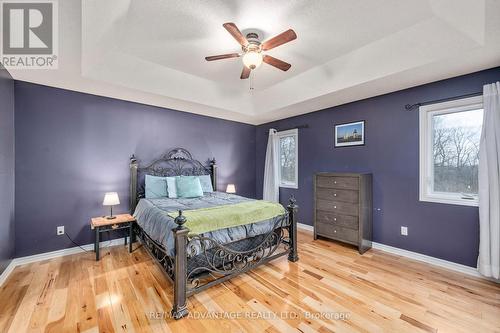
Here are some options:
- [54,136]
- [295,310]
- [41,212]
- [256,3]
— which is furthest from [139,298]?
[256,3]

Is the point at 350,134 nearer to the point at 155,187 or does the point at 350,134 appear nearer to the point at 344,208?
the point at 344,208

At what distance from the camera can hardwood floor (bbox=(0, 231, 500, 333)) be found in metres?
1.75

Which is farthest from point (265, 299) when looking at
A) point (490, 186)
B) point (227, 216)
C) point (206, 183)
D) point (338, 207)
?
point (490, 186)

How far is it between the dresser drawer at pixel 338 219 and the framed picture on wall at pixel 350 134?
130 cm

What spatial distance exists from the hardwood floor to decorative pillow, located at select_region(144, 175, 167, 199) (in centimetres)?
113

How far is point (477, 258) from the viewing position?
2529mm

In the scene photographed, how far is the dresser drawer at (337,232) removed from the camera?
3.28 m

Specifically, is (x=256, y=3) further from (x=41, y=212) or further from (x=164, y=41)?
(x=41, y=212)

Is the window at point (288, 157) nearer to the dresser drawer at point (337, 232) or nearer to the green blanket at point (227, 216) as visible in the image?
the dresser drawer at point (337, 232)

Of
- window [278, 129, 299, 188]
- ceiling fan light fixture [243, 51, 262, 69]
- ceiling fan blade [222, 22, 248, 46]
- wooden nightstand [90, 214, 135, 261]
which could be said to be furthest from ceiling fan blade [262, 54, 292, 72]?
wooden nightstand [90, 214, 135, 261]

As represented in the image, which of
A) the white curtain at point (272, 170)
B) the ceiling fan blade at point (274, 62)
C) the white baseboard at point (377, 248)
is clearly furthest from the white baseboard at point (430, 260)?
the ceiling fan blade at point (274, 62)

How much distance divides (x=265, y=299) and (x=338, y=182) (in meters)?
2.20

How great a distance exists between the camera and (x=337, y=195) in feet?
11.5

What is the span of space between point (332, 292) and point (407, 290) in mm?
824
